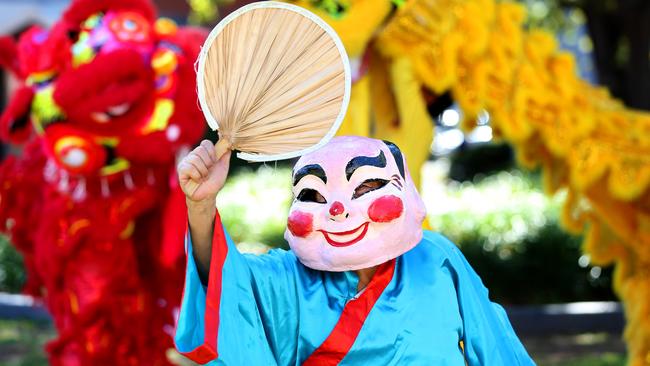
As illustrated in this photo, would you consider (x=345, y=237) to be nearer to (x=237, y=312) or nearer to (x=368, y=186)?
(x=368, y=186)

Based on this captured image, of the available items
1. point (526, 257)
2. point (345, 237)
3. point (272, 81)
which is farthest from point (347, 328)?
point (526, 257)

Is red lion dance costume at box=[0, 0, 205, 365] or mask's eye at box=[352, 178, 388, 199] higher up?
mask's eye at box=[352, 178, 388, 199]

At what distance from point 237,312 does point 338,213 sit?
0.33 meters

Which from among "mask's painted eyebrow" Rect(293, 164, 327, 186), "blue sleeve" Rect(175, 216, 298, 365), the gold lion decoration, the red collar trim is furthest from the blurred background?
the red collar trim

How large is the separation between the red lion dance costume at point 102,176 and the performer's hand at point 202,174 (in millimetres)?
2167

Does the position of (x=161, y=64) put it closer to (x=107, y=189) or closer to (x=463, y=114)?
(x=107, y=189)

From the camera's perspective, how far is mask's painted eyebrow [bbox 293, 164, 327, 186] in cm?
256

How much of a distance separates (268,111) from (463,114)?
2492mm

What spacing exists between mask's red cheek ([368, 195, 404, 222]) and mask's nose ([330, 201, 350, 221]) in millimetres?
60

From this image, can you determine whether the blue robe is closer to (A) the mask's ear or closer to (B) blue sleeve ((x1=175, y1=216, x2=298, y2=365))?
(B) blue sleeve ((x1=175, y1=216, x2=298, y2=365))

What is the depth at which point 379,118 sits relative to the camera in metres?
4.38

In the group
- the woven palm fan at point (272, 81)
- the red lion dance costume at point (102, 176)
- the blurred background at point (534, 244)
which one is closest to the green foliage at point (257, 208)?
the blurred background at point (534, 244)

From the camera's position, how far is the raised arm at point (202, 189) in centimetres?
227

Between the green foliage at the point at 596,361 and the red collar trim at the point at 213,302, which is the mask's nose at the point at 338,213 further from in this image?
the green foliage at the point at 596,361
